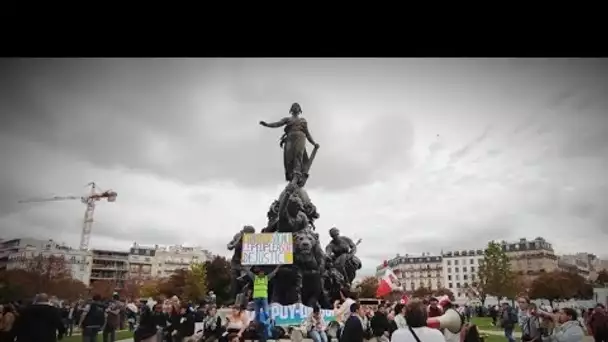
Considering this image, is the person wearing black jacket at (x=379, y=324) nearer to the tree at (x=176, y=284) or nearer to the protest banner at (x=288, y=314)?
the protest banner at (x=288, y=314)

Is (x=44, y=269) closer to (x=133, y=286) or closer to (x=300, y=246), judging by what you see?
(x=300, y=246)

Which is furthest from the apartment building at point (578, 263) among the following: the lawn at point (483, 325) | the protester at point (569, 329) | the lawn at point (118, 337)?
the lawn at point (118, 337)

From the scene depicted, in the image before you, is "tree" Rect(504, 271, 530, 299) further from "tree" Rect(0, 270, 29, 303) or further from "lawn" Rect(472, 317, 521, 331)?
"tree" Rect(0, 270, 29, 303)

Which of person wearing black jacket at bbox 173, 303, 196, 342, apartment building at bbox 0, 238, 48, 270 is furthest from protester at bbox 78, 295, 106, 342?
apartment building at bbox 0, 238, 48, 270

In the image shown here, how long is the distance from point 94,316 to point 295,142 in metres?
5.45

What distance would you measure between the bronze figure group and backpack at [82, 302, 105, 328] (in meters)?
2.97

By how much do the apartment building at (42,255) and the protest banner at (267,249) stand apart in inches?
183

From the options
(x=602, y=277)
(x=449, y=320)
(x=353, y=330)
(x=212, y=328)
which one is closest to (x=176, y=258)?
(x=212, y=328)

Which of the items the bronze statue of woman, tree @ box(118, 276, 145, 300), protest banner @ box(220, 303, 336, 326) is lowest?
protest banner @ box(220, 303, 336, 326)

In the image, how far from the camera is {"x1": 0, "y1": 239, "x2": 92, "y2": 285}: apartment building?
9.11m

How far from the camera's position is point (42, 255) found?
32.1ft

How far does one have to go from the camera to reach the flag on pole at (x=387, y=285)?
871cm
